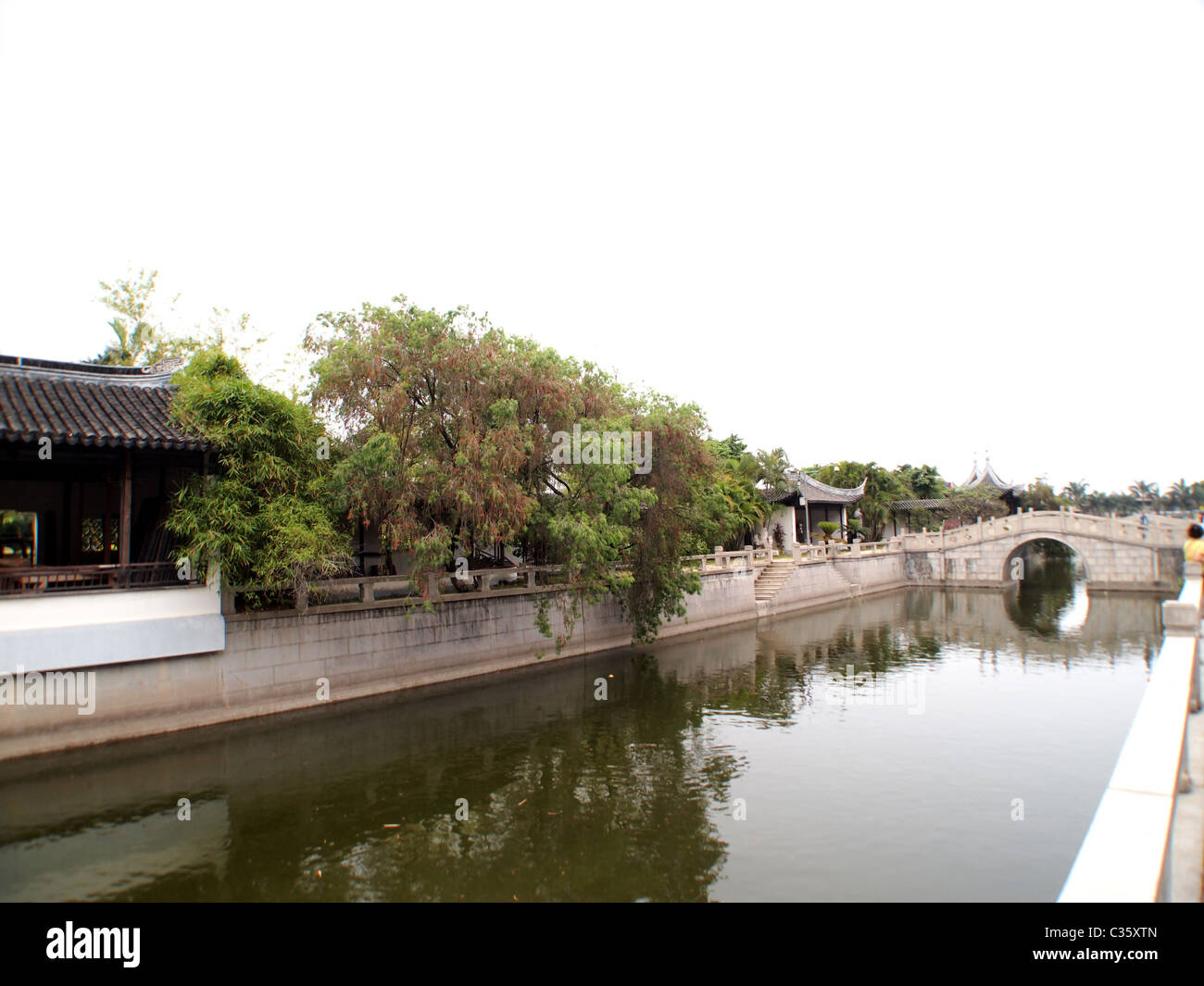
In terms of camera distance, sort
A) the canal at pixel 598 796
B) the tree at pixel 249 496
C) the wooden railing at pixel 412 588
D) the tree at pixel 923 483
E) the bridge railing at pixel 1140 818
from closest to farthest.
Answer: the bridge railing at pixel 1140 818 < the canal at pixel 598 796 < the tree at pixel 249 496 < the wooden railing at pixel 412 588 < the tree at pixel 923 483

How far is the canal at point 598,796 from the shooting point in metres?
7.66

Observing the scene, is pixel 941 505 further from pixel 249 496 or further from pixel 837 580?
pixel 249 496

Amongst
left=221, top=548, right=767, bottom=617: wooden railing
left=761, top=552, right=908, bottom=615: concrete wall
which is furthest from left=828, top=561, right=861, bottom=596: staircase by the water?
left=221, top=548, right=767, bottom=617: wooden railing

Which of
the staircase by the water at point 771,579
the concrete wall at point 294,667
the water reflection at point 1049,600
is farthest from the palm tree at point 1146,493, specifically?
the concrete wall at point 294,667

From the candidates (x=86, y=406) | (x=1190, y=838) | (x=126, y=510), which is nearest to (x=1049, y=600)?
(x=1190, y=838)

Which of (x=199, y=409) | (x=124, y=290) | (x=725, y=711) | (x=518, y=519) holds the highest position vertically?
(x=124, y=290)

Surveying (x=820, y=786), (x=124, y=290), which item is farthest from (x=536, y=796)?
(x=124, y=290)

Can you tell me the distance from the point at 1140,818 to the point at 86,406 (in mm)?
13483

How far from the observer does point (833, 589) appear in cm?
3231

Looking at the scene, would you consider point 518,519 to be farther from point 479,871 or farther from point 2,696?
point 2,696

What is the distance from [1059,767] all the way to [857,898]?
5613mm

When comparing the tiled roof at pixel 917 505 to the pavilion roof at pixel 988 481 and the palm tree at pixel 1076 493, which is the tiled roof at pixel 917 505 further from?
the palm tree at pixel 1076 493

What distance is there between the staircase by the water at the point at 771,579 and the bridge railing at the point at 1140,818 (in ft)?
75.0

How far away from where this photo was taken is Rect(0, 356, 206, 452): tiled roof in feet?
33.9
